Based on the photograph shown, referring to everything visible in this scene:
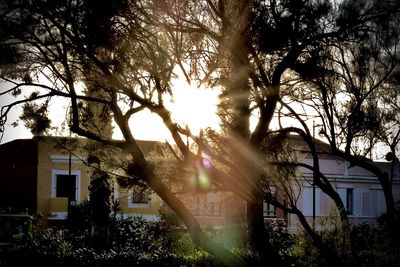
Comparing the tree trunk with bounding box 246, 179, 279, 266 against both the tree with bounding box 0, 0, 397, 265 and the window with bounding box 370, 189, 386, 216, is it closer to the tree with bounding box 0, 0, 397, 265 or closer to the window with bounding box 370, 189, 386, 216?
the tree with bounding box 0, 0, 397, 265

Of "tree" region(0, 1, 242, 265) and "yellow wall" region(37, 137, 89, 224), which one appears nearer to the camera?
"tree" region(0, 1, 242, 265)

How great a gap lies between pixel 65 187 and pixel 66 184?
0.56 feet

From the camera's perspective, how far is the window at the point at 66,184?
111 feet

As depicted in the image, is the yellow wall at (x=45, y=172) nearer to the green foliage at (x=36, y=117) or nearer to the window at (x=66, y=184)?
the window at (x=66, y=184)

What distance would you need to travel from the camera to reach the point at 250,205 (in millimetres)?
9477

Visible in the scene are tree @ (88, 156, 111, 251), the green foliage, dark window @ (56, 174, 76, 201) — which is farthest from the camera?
dark window @ (56, 174, 76, 201)

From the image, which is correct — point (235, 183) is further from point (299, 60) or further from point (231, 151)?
point (299, 60)

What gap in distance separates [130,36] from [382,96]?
602 centimetres

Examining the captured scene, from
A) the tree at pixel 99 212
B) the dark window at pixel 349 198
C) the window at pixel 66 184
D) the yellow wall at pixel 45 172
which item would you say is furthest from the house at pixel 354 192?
the tree at pixel 99 212

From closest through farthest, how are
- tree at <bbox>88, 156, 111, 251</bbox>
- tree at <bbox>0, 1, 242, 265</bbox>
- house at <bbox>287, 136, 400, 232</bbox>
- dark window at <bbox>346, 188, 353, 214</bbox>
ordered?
tree at <bbox>0, 1, 242, 265</bbox>, tree at <bbox>88, 156, 111, 251</bbox>, house at <bbox>287, 136, 400, 232</bbox>, dark window at <bbox>346, 188, 353, 214</bbox>

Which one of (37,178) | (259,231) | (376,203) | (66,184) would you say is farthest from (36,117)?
(376,203)

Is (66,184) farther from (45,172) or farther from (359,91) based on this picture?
(359,91)

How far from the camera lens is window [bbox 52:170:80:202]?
1334 inches

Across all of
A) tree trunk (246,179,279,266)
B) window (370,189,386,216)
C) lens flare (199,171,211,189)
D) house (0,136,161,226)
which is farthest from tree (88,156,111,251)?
window (370,189,386,216)
